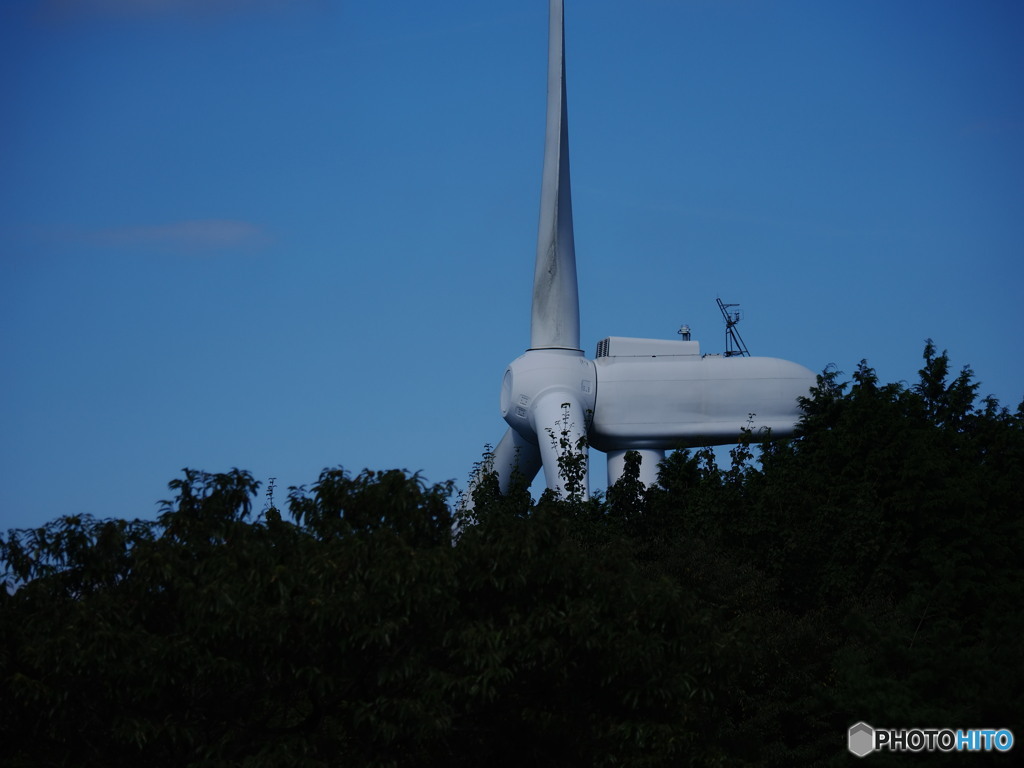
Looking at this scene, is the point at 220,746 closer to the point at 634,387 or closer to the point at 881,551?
the point at 881,551

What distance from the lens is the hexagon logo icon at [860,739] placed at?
998 inches

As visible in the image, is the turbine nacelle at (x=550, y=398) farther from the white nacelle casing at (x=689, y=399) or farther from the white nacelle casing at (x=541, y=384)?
the white nacelle casing at (x=689, y=399)

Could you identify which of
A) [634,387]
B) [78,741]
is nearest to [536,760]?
[78,741]

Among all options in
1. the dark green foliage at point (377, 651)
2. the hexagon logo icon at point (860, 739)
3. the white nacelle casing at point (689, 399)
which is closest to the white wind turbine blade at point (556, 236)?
the white nacelle casing at point (689, 399)

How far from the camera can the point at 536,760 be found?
2122 centimetres

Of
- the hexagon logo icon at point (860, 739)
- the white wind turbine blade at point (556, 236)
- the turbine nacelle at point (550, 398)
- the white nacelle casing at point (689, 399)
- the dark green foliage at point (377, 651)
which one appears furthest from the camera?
the white nacelle casing at point (689, 399)

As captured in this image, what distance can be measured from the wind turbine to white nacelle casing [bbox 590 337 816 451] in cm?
3

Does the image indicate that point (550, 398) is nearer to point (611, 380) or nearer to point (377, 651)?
point (611, 380)

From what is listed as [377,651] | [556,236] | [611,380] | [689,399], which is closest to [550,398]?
[611,380]

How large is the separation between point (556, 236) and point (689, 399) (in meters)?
6.15

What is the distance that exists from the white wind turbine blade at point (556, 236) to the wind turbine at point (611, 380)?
3cm

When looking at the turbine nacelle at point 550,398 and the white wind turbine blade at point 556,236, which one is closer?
the turbine nacelle at point 550,398

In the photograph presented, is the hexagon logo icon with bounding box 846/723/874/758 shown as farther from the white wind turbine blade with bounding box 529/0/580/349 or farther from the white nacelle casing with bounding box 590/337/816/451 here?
the white wind turbine blade with bounding box 529/0/580/349

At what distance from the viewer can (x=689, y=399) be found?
44094 millimetres
